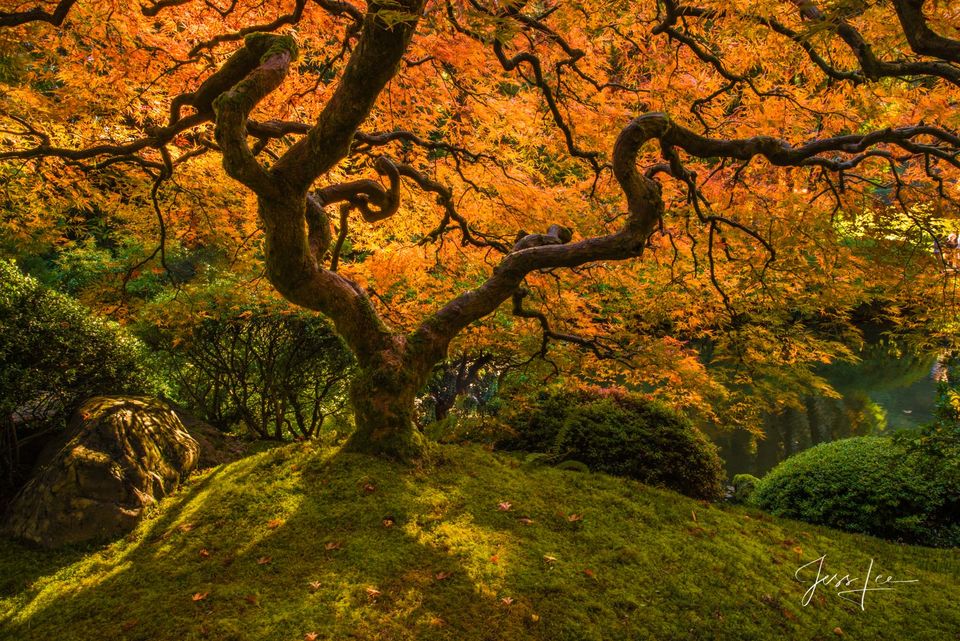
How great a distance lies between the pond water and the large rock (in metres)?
9.95

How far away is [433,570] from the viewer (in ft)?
8.66

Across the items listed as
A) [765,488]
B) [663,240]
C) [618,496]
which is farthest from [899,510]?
[663,240]

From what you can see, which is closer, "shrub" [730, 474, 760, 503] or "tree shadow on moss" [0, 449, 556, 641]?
"tree shadow on moss" [0, 449, 556, 641]

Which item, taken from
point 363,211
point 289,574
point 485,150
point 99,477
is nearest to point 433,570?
point 289,574

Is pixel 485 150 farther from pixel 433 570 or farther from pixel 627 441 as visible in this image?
pixel 433 570

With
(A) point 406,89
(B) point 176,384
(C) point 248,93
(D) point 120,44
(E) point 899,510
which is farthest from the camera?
(B) point 176,384

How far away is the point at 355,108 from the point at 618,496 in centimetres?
324

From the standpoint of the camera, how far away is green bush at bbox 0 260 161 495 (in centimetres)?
368

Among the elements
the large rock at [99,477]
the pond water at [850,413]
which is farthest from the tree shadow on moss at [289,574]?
the pond water at [850,413]

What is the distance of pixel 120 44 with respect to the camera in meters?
4.27

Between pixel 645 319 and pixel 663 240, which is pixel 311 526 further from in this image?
pixel 645 319
